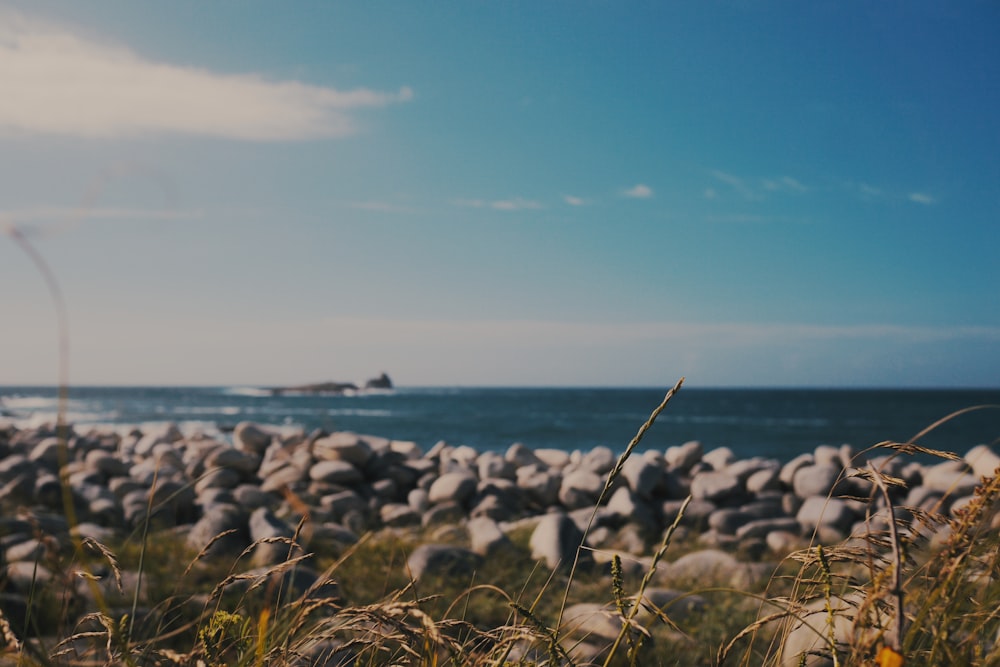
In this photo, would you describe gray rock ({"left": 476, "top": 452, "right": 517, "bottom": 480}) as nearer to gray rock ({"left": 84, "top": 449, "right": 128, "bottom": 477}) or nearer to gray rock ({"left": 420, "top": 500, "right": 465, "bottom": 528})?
gray rock ({"left": 420, "top": 500, "right": 465, "bottom": 528})

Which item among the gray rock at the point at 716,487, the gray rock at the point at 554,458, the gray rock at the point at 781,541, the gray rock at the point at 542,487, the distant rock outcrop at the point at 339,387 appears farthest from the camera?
the gray rock at the point at 554,458

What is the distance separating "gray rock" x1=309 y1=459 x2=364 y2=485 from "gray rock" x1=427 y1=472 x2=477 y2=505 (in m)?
1.22

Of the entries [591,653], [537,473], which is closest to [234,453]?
[537,473]

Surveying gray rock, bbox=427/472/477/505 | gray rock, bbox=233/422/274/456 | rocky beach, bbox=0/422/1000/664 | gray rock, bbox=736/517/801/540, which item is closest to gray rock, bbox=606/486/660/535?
rocky beach, bbox=0/422/1000/664

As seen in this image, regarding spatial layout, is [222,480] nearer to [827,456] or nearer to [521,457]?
[521,457]

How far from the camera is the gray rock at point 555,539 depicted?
702 centimetres

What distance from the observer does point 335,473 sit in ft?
35.8

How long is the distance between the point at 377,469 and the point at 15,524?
5.63 metres

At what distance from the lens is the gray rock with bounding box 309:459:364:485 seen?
10914mm

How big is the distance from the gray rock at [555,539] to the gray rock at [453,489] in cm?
290

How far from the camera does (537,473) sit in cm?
1141

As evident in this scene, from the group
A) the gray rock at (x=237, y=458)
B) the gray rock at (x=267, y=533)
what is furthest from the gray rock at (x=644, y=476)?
the gray rock at (x=237, y=458)

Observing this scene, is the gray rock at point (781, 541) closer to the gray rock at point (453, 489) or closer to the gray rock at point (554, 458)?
the gray rock at point (453, 489)

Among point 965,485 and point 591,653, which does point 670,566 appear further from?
point 965,485
